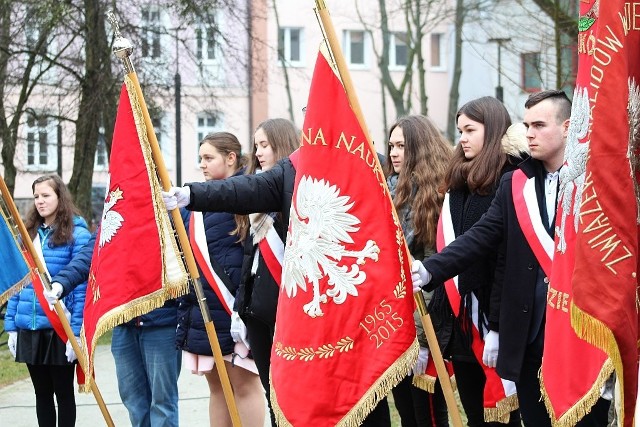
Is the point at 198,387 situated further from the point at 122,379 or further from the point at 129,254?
the point at 129,254

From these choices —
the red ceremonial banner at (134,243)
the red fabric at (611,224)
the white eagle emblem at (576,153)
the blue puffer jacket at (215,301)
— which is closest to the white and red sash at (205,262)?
the blue puffer jacket at (215,301)

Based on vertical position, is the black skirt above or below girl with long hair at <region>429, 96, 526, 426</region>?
below

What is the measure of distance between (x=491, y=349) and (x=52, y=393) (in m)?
3.27

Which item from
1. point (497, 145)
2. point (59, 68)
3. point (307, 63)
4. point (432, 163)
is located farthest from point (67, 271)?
point (307, 63)

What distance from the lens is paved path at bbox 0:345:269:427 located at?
8.62 m

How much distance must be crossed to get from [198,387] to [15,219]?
12.2ft

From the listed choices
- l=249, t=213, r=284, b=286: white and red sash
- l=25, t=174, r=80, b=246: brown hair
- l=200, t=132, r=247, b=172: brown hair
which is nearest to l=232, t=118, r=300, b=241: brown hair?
l=249, t=213, r=284, b=286: white and red sash

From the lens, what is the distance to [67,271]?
22.8ft

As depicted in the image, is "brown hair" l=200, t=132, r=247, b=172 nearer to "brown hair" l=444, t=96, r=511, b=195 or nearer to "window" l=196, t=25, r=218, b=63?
"brown hair" l=444, t=96, r=511, b=195

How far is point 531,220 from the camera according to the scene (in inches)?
191

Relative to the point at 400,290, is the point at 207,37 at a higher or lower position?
higher

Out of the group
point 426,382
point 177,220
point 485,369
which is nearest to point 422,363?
point 426,382

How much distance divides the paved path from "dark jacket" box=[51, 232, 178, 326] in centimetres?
181

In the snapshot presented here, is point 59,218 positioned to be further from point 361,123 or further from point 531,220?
point 531,220
